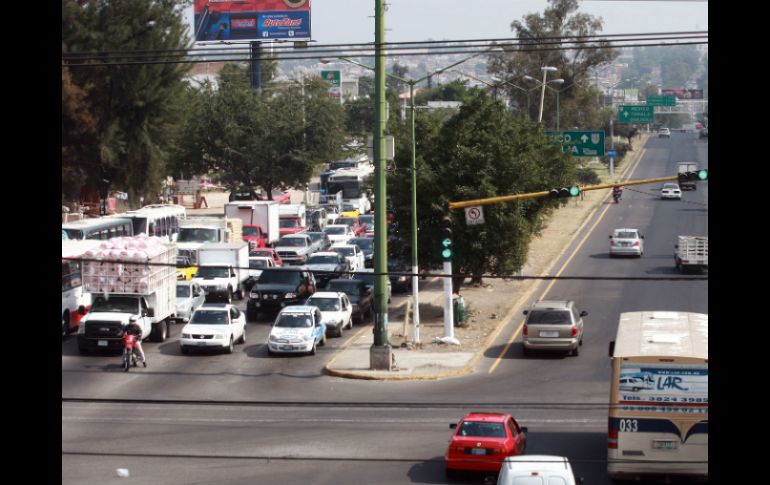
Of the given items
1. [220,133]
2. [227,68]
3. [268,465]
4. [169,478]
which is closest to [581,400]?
[268,465]

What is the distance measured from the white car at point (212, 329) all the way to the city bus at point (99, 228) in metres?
12.7

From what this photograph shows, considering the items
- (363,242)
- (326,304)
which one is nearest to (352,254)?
(363,242)

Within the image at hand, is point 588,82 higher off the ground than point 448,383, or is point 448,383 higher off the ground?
point 588,82

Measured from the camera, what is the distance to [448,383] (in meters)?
27.9

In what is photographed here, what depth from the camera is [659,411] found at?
18.1 meters

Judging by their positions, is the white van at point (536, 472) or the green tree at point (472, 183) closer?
the white van at point (536, 472)

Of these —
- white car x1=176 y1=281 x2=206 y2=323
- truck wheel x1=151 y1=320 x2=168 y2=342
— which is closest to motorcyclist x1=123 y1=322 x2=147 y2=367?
truck wheel x1=151 y1=320 x2=168 y2=342

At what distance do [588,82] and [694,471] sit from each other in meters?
73.3

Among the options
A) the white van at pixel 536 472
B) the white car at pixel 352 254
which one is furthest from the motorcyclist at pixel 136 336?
the white van at pixel 536 472

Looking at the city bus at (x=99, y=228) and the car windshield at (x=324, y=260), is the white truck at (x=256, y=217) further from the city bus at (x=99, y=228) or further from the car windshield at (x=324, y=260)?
the car windshield at (x=324, y=260)

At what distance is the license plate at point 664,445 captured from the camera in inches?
701

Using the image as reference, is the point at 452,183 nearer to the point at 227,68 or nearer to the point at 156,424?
the point at 156,424

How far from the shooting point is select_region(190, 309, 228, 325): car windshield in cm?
3206

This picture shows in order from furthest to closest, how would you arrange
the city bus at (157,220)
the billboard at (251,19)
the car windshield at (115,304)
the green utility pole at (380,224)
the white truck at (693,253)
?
1. the billboard at (251,19)
2. the city bus at (157,220)
3. the white truck at (693,253)
4. the car windshield at (115,304)
5. the green utility pole at (380,224)
